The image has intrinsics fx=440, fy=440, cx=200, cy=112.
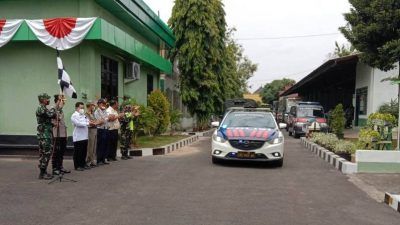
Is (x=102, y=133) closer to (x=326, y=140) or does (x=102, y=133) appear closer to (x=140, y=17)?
(x=140, y=17)

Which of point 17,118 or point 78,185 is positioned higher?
point 17,118

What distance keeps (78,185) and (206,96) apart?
55.3ft

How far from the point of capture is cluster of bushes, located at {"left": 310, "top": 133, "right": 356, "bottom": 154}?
13.0 m

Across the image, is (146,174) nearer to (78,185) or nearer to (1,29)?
(78,185)

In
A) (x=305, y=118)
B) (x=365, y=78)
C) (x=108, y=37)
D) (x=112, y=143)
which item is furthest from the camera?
(x=365, y=78)

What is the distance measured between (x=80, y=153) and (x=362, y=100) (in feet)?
66.6

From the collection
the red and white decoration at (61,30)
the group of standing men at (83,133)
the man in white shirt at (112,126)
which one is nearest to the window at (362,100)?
the group of standing men at (83,133)

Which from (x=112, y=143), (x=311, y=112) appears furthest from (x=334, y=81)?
(x=112, y=143)

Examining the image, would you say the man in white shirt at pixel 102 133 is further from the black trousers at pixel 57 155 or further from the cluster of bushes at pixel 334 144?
the cluster of bushes at pixel 334 144

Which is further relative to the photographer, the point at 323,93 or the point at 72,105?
the point at 323,93

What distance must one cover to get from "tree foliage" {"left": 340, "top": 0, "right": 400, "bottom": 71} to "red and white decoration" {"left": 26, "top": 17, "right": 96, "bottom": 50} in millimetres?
10216

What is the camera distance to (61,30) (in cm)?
1284

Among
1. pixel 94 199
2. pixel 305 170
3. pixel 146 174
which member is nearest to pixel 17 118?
pixel 146 174

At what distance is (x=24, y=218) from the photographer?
602cm
